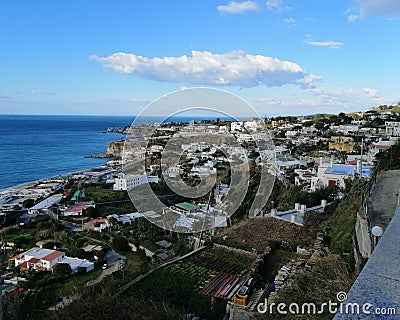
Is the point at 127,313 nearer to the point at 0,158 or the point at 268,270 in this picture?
the point at 268,270

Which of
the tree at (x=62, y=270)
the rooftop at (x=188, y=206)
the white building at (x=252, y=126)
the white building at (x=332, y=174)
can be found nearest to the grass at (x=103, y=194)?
the rooftop at (x=188, y=206)

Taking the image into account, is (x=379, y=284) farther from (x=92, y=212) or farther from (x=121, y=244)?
(x=92, y=212)

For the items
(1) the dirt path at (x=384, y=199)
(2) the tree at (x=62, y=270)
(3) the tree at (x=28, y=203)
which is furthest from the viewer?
(3) the tree at (x=28, y=203)

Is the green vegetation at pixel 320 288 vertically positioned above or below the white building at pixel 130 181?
above

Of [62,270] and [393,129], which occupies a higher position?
[393,129]

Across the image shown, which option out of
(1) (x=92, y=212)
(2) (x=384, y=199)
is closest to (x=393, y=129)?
(1) (x=92, y=212)

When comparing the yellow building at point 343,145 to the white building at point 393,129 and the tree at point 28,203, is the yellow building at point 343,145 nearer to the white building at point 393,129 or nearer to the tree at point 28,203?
the white building at point 393,129
